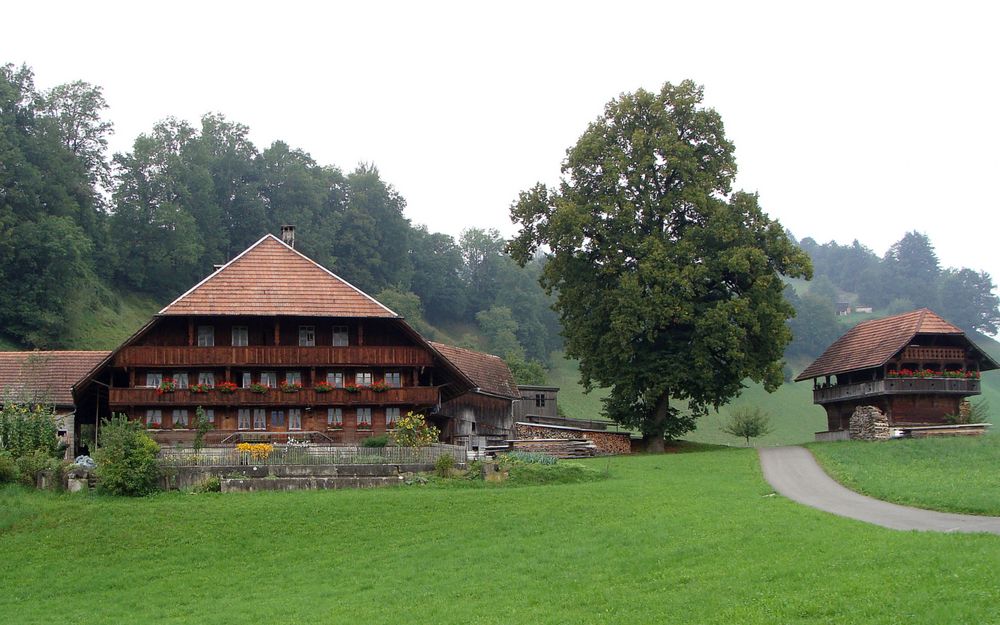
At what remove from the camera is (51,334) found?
69.1m

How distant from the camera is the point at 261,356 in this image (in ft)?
151

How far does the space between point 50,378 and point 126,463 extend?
1555cm

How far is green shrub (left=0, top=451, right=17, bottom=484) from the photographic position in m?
36.7

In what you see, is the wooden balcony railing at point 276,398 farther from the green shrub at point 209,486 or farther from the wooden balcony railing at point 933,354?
the wooden balcony railing at point 933,354

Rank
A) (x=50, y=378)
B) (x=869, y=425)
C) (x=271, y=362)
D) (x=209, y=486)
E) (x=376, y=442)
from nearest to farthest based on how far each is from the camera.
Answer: (x=209, y=486) → (x=376, y=442) → (x=271, y=362) → (x=50, y=378) → (x=869, y=425)

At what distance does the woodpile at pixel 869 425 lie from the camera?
1996 inches

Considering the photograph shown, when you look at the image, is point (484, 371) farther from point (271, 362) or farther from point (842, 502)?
point (842, 502)

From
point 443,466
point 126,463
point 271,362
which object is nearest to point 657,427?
point 443,466

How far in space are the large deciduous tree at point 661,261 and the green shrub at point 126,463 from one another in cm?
2200

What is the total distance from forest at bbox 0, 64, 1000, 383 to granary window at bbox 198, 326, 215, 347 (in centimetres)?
2477

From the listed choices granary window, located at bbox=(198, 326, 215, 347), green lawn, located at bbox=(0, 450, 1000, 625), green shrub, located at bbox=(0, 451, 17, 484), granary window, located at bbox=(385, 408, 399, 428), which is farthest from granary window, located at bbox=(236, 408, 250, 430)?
green lawn, located at bbox=(0, 450, 1000, 625)

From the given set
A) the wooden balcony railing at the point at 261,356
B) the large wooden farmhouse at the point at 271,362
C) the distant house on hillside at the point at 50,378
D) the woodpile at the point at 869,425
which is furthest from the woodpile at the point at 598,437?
the distant house on hillside at the point at 50,378

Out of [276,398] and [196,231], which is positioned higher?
[196,231]

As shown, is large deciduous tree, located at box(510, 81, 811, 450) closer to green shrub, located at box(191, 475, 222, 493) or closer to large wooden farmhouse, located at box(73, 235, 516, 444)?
large wooden farmhouse, located at box(73, 235, 516, 444)
